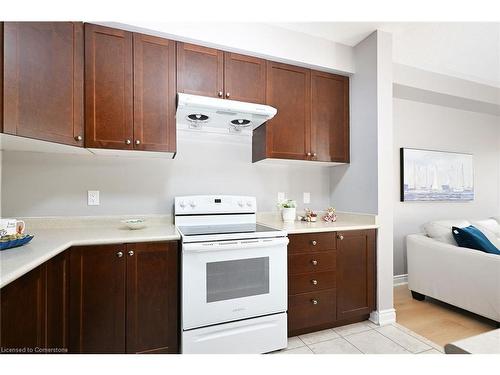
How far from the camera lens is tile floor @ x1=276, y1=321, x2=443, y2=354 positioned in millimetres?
1851

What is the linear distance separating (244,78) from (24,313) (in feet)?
6.73

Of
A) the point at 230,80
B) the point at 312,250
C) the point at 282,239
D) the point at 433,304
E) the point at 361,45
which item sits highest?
the point at 361,45

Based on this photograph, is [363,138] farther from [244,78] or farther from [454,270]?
[454,270]

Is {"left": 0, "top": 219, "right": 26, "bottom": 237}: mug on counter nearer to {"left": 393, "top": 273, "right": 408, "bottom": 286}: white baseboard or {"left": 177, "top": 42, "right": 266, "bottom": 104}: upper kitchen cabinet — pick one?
{"left": 177, "top": 42, "right": 266, "bottom": 104}: upper kitchen cabinet

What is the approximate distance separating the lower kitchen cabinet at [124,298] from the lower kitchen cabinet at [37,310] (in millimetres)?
74

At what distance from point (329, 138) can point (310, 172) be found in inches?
16.8

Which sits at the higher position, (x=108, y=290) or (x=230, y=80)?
(x=230, y=80)

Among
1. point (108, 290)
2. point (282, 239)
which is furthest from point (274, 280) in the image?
point (108, 290)

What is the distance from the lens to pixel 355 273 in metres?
2.21

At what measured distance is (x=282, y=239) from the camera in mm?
1864

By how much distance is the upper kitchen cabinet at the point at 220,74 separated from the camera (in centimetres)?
204

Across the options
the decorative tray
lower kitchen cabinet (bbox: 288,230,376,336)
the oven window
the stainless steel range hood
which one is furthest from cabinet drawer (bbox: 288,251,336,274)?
the decorative tray
